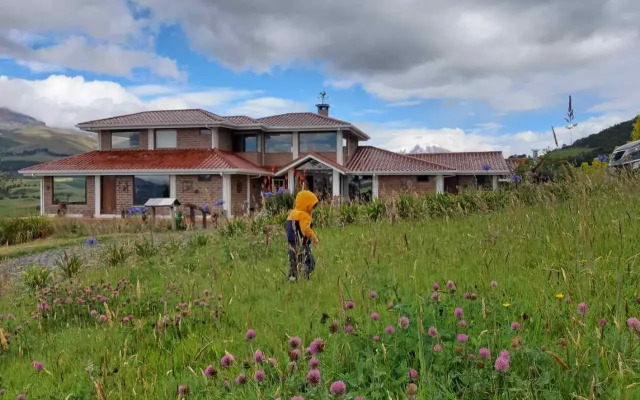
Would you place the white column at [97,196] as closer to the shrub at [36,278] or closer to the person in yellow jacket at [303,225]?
the shrub at [36,278]

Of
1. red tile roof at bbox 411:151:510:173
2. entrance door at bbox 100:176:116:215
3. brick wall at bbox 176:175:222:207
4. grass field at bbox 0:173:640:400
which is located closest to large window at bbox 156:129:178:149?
brick wall at bbox 176:175:222:207

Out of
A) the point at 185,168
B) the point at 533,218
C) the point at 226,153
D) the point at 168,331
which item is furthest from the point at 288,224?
the point at 226,153

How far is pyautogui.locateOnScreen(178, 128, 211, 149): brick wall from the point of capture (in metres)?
28.5

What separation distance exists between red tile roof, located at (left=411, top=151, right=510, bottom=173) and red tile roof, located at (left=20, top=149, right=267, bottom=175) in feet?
41.5

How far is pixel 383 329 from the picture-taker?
2.87 meters

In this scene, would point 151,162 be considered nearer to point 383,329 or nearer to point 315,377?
point 383,329

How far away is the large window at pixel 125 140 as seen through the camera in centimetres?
2959

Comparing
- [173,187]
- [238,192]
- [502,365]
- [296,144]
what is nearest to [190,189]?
[173,187]

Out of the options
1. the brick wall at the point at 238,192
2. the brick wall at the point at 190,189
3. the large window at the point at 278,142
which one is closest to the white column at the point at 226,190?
the brick wall at the point at 238,192

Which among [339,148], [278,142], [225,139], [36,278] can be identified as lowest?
[36,278]

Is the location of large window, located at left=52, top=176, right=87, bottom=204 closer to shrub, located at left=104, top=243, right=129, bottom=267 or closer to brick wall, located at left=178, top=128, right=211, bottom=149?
brick wall, located at left=178, top=128, right=211, bottom=149

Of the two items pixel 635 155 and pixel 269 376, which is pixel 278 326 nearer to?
pixel 269 376

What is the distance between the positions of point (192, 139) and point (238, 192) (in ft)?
14.8

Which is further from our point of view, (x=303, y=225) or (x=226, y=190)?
(x=226, y=190)
